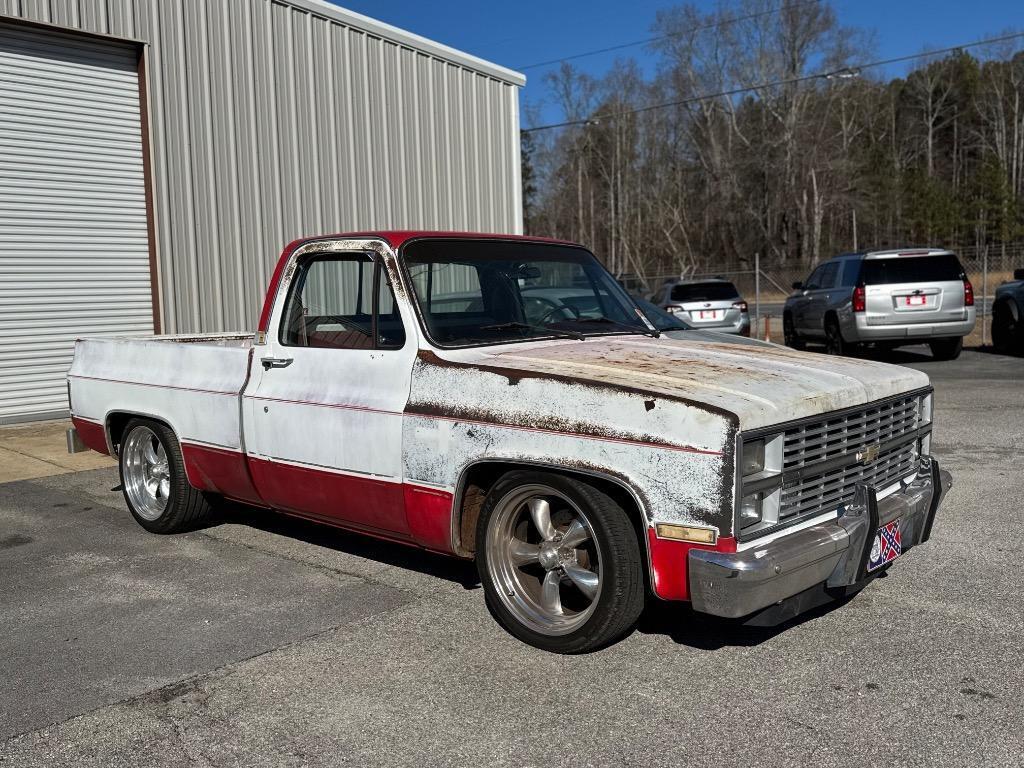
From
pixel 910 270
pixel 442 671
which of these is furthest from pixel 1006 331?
pixel 442 671

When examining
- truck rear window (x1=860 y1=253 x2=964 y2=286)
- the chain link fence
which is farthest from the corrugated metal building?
the chain link fence

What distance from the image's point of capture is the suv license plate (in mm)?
4064

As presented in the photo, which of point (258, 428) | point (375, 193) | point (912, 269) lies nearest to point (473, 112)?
point (375, 193)

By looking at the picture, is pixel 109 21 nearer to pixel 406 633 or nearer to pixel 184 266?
pixel 184 266

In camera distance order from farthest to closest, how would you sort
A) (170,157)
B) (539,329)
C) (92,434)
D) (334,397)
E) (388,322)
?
1. (170,157)
2. (92,434)
3. (539,329)
4. (334,397)
5. (388,322)

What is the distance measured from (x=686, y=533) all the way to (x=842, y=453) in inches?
34.3

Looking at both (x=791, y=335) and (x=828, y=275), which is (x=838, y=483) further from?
(x=791, y=335)

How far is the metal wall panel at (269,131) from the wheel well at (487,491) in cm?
896

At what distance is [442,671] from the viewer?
13.0ft

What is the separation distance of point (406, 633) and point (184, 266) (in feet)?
30.3

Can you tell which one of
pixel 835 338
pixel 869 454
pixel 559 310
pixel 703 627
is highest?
pixel 559 310

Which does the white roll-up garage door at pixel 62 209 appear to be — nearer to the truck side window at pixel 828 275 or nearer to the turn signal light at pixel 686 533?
the turn signal light at pixel 686 533

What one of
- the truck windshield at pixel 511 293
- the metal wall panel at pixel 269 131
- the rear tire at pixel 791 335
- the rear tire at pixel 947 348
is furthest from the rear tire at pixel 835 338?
the truck windshield at pixel 511 293

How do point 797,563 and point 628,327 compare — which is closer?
point 797,563
